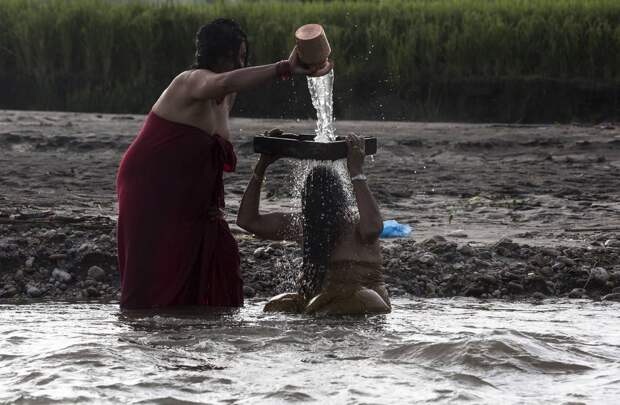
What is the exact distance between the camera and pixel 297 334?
5.96 meters

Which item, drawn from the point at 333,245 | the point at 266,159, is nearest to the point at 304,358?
the point at 333,245

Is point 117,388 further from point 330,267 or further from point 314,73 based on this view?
point 314,73

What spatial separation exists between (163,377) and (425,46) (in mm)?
9562

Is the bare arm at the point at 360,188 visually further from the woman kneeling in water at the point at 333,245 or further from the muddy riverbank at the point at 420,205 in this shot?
the muddy riverbank at the point at 420,205

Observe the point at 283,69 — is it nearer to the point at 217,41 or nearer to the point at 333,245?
the point at 217,41

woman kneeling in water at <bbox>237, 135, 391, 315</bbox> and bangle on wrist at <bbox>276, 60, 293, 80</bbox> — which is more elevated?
bangle on wrist at <bbox>276, 60, 293, 80</bbox>

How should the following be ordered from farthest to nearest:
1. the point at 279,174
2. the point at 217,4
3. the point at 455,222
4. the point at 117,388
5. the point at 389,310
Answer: the point at 217,4 < the point at 279,174 < the point at 455,222 < the point at 389,310 < the point at 117,388

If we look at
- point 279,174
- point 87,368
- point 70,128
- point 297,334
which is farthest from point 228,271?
point 70,128

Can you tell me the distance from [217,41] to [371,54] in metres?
8.56

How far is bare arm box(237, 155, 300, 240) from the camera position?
20.1 ft

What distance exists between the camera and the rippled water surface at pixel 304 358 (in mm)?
5180

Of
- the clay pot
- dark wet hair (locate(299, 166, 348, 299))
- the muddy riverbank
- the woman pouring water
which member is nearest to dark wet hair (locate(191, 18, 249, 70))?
the woman pouring water

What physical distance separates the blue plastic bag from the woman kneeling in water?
2206mm

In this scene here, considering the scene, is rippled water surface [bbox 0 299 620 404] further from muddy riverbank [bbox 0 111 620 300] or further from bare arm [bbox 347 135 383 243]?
muddy riverbank [bbox 0 111 620 300]
